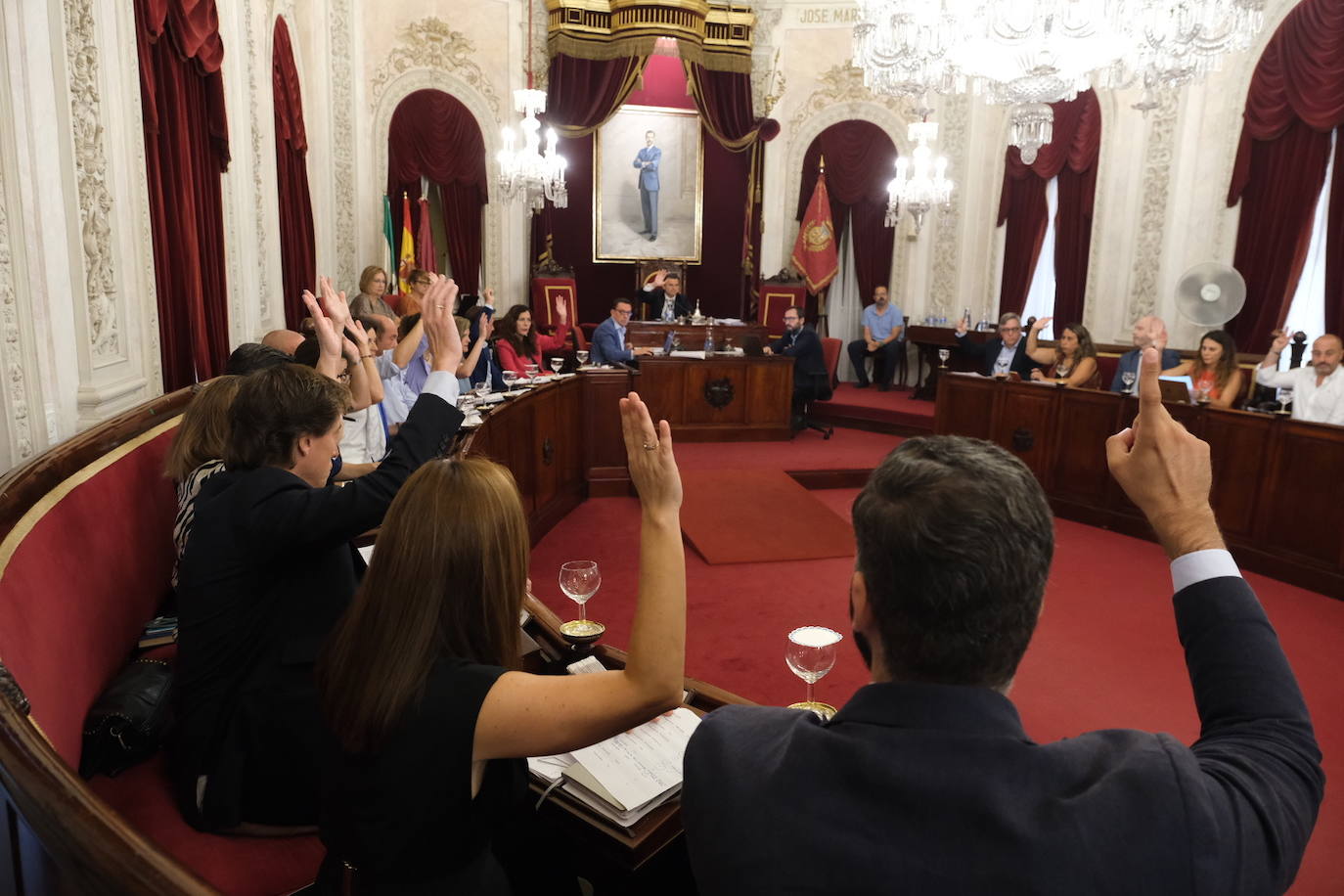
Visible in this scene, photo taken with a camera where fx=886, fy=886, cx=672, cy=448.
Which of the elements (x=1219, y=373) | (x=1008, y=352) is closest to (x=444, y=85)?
(x=1008, y=352)

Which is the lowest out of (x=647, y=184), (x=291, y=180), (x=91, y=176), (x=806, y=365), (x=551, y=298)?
(x=806, y=365)

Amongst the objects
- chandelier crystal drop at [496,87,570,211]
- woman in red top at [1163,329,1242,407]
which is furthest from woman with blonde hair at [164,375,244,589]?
chandelier crystal drop at [496,87,570,211]

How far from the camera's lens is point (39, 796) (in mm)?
1001

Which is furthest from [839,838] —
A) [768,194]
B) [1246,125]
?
[768,194]

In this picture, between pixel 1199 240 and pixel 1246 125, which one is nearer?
pixel 1246 125

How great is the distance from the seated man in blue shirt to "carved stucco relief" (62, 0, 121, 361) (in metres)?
9.19

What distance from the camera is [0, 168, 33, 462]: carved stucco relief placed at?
263 cm

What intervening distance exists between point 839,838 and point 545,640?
1516 millimetres

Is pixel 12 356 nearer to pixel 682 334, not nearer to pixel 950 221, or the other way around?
pixel 682 334

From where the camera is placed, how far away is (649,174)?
11.7m

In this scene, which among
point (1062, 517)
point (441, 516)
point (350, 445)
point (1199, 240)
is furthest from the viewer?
point (1199, 240)

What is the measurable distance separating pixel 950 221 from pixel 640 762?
10659 millimetres

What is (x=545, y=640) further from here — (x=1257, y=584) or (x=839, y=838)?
(x=1257, y=584)

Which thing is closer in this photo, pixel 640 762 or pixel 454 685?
pixel 454 685
